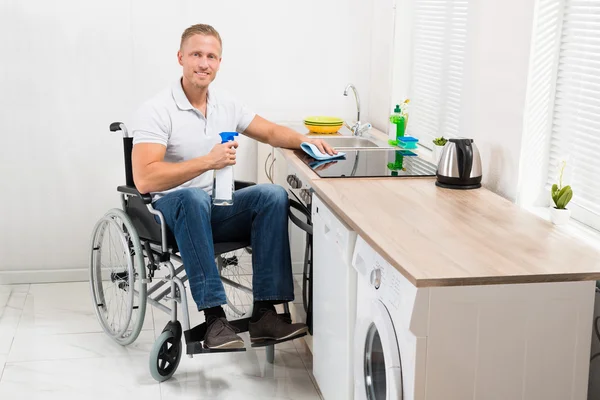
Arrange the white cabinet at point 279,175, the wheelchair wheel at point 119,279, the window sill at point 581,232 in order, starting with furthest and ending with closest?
1. the white cabinet at point 279,175
2. the wheelchair wheel at point 119,279
3. the window sill at point 581,232

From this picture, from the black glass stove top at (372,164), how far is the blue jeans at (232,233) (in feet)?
0.73

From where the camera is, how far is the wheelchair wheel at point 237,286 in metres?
3.26

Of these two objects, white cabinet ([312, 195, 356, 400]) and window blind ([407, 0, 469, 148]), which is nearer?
white cabinet ([312, 195, 356, 400])

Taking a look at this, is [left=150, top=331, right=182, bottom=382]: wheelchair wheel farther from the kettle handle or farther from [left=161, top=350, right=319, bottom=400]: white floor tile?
the kettle handle

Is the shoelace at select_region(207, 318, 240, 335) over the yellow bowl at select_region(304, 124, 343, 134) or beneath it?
beneath

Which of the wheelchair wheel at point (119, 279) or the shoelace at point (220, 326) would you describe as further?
the wheelchair wheel at point (119, 279)

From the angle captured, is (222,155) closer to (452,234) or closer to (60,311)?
(452,234)

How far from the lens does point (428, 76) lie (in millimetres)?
3795

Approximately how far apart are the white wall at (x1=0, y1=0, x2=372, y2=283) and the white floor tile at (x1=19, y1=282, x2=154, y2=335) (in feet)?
0.40

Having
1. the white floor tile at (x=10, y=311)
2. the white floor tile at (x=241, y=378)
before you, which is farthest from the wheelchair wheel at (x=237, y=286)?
the white floor tile at (x=10, y=311)

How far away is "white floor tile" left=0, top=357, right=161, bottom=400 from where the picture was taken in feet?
9.91

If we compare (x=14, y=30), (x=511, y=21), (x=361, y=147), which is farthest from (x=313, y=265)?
(x=14, y=30)

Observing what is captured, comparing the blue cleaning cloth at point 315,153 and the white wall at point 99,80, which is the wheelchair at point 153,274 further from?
the white wall at point 99,80

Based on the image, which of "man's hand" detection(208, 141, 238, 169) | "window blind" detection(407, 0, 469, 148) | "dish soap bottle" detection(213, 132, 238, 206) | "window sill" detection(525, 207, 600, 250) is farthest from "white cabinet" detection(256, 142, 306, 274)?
"window sill" detection(525, 207, 600, 250)
